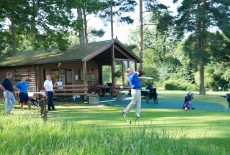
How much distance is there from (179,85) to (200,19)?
682 inches

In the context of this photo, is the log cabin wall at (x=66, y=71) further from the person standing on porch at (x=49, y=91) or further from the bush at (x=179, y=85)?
the bush at (x=179, y=85)

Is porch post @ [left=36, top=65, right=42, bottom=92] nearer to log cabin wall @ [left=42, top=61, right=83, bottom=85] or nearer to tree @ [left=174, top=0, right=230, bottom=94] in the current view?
log cabin wall @ [left=42, top=61, right=83, bottom=85]

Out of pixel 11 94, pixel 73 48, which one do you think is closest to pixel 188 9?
pixel 73 48

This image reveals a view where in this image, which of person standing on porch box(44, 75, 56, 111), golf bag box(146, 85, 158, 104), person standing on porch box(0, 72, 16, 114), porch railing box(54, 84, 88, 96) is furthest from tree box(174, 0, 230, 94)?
person standing on porch box(0, 72, 16, 114)

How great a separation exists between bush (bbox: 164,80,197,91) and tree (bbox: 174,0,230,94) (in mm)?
12113

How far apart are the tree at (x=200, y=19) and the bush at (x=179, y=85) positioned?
1211cm

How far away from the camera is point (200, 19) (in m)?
33.3

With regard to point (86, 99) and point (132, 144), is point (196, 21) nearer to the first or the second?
point (86, 99)

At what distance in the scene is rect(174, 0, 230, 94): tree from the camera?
33.7 metres

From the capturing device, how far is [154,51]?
71.7 meters

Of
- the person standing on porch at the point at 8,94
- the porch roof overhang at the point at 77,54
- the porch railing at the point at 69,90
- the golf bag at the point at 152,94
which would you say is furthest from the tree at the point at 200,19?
the person standing on porch at the point at 8,94

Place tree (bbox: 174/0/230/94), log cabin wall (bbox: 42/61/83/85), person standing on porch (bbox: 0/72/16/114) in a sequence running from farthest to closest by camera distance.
A: 1. tree (bbox: 174/0/230/94)
2. log cabin wall (bbox: 42/61/83/85)
3. person standing on porch (bbox: 0/72/16/114)

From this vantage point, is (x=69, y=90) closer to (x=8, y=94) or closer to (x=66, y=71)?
(x=66, y=71)

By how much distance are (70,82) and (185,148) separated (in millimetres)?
25647
